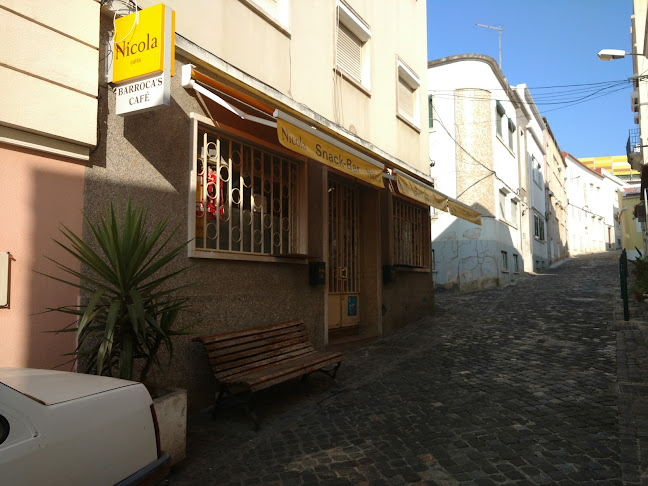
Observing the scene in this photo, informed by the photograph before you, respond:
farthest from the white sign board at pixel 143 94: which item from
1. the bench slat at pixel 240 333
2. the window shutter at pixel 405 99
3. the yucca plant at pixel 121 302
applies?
the window shutter at pixel 405 99

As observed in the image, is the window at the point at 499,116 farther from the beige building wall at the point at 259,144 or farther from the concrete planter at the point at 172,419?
the concrete planter at the point at 172,419

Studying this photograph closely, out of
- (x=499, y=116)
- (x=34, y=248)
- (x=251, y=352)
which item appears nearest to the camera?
(x=34, y=248)

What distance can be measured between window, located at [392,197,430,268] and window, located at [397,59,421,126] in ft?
6.57

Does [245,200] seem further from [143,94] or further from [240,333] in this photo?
[143,94]

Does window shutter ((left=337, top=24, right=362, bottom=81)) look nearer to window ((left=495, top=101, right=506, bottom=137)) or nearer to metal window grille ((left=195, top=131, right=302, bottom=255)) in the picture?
metal window grille ((left=195, top=131, right=302, bottom=255))

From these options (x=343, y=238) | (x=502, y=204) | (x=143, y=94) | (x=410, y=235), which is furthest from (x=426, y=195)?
(x=502, y=204)

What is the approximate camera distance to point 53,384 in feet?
8.55

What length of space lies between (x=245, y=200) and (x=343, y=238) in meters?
3.34

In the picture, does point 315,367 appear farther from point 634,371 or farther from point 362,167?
point 634,371

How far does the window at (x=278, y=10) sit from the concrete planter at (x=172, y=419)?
5175 millimetres

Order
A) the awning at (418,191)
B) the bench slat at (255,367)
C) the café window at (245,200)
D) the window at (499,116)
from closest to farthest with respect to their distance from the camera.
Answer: the bench slat at (255,367) < the café window at (245,200) < the awning at (418,191) < the window at (499,116)

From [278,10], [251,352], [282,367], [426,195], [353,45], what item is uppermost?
[353,45]

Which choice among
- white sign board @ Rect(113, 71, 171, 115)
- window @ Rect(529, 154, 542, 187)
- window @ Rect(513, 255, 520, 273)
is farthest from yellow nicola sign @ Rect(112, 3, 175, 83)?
window @ Rect(529, 154, 542, 187)

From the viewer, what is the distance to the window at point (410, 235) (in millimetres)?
11194
